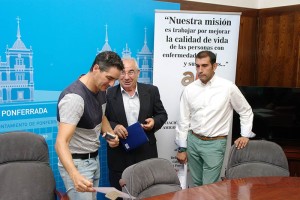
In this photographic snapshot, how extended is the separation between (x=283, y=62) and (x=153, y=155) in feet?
7.89

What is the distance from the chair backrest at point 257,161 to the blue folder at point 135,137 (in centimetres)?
74

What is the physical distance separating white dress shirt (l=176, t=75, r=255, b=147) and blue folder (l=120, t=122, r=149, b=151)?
59 cm

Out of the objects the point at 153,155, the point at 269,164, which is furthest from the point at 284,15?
the point at 153,155

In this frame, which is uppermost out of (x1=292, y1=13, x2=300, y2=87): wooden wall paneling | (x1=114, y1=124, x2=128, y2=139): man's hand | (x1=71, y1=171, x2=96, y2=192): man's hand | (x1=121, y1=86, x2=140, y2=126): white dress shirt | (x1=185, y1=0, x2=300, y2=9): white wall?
(x1=185, y1=0, x2=300, y2=9): white wall

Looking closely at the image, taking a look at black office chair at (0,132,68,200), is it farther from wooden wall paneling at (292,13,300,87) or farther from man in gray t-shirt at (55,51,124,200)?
wooden wall paneling at (292,13,300,87)

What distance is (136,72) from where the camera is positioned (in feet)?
9.41

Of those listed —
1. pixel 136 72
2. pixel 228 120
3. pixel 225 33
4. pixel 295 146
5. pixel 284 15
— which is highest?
pixel 284 15

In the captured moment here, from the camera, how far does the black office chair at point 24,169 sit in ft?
7.27

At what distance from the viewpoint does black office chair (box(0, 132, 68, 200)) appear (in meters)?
2.21

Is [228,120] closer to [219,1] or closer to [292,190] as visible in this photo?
[292,190]

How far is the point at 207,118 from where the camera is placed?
2973mm

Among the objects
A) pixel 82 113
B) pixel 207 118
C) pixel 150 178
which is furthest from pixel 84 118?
pixel 207 118

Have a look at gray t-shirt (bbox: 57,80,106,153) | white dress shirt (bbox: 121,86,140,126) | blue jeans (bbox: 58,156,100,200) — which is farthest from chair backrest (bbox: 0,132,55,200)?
white dress shirt (bbox: 121,86,140,126)

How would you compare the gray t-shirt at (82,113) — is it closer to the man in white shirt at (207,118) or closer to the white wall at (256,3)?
the man in white shirt at (207,118)
